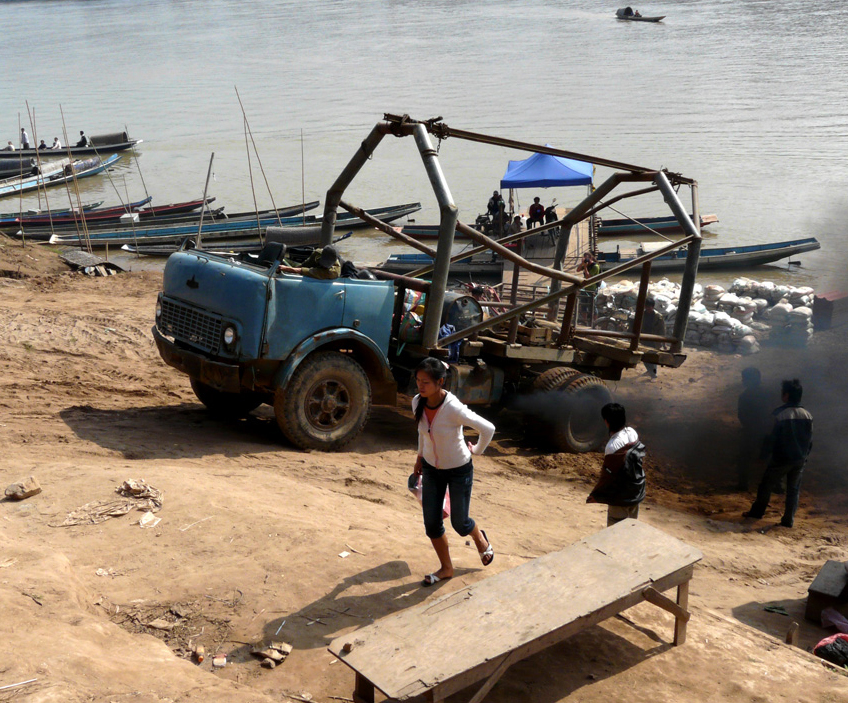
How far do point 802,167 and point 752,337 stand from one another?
2039cm

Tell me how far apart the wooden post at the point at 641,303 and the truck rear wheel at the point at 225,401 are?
4034mm

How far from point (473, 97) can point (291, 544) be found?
136 ft

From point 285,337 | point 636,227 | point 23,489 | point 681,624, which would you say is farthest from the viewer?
point 636,227

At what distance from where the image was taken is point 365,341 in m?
7.99

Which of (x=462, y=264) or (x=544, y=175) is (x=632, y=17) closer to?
(x=544, y=175)

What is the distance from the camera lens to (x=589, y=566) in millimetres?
4699

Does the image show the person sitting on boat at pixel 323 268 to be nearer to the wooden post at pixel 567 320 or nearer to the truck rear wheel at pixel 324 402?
the truck rear wheel at pixel 324 402

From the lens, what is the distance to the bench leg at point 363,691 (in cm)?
390

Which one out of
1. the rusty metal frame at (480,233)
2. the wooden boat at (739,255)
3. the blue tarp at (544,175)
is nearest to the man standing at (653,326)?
the rusty metal frame at (480,233)

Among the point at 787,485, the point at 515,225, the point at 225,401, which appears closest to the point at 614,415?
the point at 787,485

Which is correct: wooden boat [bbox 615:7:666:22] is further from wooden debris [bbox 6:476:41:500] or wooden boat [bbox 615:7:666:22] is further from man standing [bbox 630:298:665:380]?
wooden debris [bbox 6:476:41:500]

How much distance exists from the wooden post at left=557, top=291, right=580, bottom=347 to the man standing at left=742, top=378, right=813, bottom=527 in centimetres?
223

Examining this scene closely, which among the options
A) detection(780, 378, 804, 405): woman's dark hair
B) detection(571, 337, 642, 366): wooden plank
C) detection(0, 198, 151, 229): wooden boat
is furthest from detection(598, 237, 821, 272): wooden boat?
detection(0, 198, 151, 229): wooden boat

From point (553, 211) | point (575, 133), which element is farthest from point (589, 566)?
point (575, 133)
